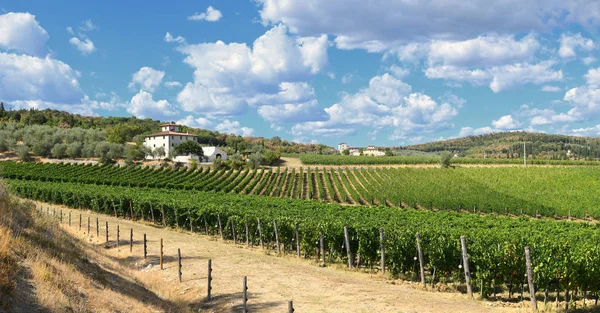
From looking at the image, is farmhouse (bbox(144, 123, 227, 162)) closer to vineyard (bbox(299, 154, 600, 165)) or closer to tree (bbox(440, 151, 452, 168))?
vineyard (bbox(299, 154, 600, 165))

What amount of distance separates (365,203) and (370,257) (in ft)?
142

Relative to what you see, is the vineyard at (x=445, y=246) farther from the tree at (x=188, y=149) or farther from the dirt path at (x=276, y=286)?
the tree at (x=188, y=149)

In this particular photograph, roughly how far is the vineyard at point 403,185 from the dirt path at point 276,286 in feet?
130

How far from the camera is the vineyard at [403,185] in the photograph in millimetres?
60188

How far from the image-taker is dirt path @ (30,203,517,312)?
15859 millimetres

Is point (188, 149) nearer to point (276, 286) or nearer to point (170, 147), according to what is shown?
point (170, 147)

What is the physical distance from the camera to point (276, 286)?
18969 millimetres

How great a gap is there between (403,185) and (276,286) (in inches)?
2190

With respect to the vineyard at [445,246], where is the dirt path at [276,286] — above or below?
below

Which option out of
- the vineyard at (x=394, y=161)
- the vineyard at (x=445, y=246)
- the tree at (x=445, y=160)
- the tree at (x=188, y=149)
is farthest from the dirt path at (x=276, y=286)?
the tree at (x=188, y=149)

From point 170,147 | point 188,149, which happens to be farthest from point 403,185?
point 170,147

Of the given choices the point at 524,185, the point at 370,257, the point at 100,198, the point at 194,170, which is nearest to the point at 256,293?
the point at 370,257

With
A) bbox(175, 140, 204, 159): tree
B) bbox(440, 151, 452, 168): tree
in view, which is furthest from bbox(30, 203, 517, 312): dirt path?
bbox(175, 140, 204, 159): tree

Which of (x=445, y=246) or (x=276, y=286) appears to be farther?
(x=445, y=246)
